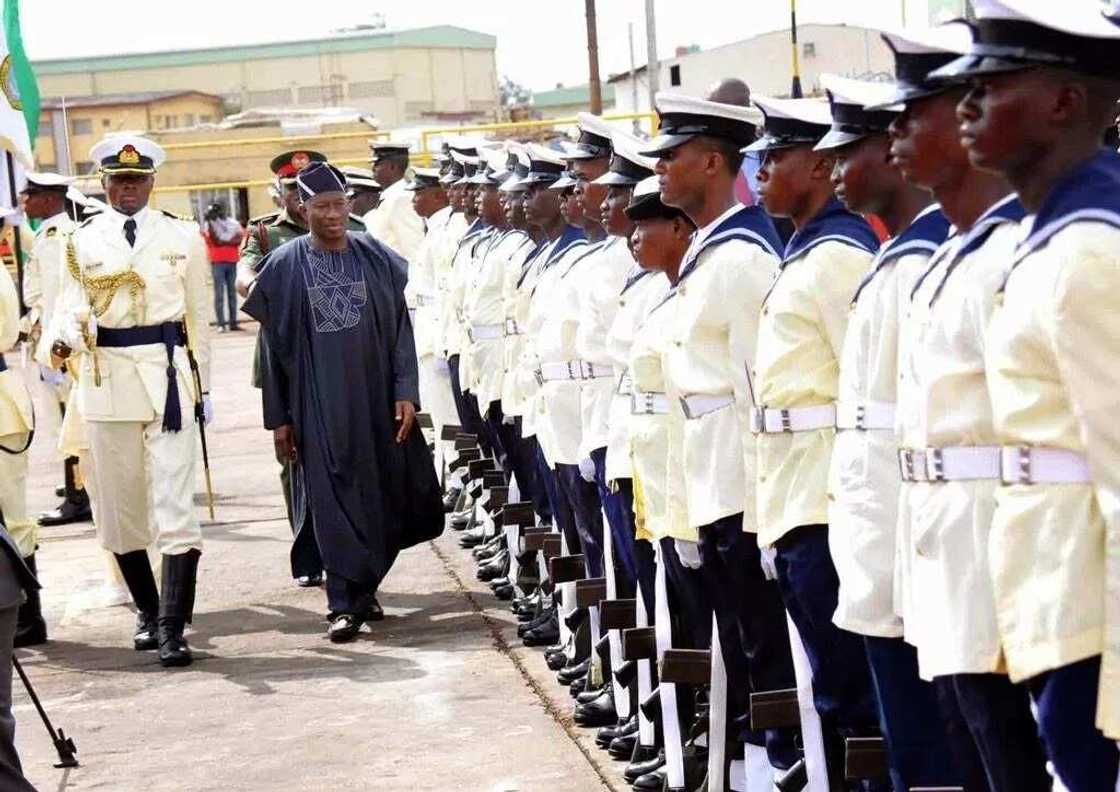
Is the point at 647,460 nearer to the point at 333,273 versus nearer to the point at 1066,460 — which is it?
the point at 1066,460

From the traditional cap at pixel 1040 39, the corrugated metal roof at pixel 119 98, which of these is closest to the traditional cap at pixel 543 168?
the traditional cap at pixel 1040 39

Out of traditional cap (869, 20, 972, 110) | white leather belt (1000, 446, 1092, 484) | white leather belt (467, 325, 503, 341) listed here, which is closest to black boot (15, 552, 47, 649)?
white leather belt (467, 325, 503, 341)

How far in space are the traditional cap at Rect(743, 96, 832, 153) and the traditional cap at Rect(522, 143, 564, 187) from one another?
12.7 feet

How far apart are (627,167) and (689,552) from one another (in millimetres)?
1617

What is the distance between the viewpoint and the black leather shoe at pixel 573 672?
345 inches

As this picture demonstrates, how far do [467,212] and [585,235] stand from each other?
395 cm

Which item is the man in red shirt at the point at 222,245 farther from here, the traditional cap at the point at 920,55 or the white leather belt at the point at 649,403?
the traditional cap at the point at 920,55

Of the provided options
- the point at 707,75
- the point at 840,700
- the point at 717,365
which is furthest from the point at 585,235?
the point at 707,75

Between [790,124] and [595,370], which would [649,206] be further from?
[595,370]

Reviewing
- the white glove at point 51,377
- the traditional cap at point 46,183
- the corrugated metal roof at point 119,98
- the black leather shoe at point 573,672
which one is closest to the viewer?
the black leather shoe at point 573,672

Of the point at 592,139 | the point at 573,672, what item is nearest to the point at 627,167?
the point at 592,139

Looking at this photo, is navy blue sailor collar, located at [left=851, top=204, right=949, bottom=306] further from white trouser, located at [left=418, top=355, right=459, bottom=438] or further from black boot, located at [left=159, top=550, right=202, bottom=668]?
white trouser, located at [left=418, top=355, right=459, bottom=438]

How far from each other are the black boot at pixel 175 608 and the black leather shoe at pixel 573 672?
204cm

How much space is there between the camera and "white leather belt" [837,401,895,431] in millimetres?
4992
